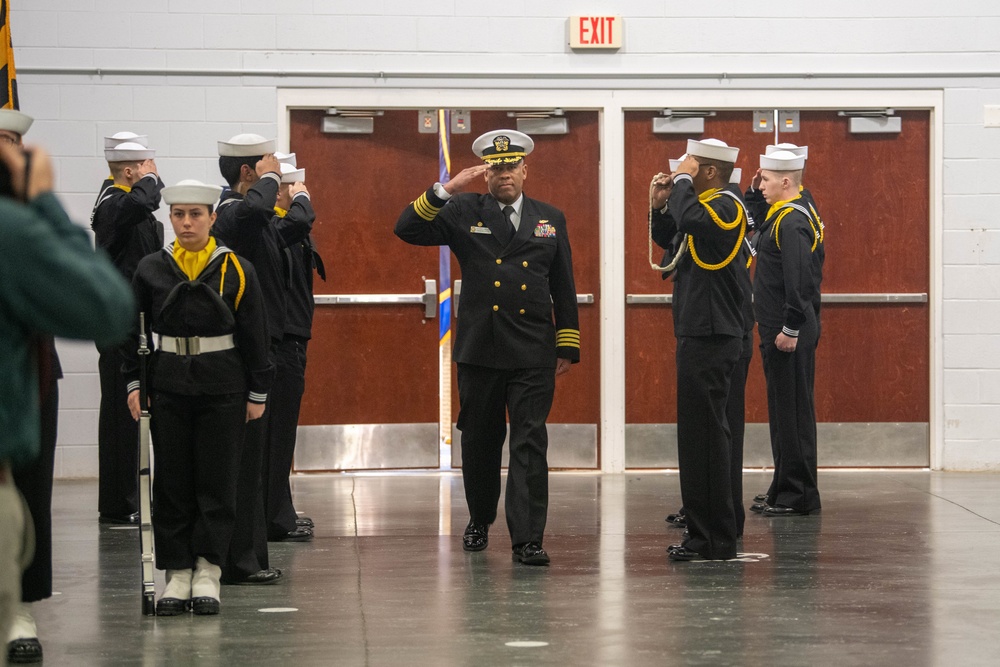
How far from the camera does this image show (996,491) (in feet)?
26.4

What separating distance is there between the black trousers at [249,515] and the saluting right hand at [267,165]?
0.99 metres

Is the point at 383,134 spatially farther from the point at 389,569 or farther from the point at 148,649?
the point at 148,649

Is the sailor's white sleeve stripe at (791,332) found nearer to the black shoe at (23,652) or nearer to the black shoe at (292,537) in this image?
the black shoe at (292,537)

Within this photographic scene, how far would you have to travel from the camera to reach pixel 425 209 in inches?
228

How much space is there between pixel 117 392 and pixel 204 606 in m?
2.58

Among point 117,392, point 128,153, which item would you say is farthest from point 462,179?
point 117,392

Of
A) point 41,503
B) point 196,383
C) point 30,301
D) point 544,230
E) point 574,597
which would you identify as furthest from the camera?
point 544,230

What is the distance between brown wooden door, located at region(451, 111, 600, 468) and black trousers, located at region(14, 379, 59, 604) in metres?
4.84

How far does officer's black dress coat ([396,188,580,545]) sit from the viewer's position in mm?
5715

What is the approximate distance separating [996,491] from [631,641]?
452 cm

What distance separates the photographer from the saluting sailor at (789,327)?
6973 millimetres

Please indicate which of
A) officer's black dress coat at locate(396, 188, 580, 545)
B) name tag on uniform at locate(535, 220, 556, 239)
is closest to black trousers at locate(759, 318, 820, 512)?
officer's black dress coat at locate(396, 188, 580, 545)

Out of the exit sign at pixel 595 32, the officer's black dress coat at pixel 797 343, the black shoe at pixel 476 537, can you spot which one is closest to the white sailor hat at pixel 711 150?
the officer's black dress coat at pixel 797 343

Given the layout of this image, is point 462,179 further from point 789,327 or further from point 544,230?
point 789,327
